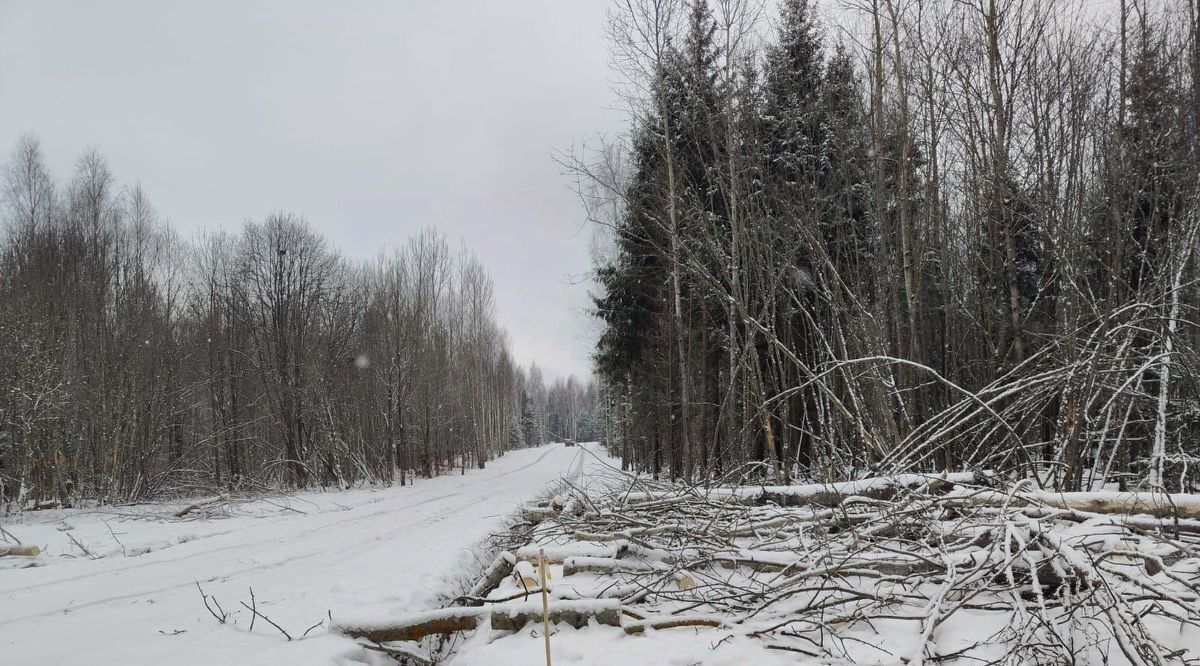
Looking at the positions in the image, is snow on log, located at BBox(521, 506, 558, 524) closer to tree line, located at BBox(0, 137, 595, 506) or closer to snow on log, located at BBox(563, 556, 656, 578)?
snow on log, located at BBox(563, 556, 656, 578)

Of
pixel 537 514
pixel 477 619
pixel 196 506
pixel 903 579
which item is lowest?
pixel 196 506

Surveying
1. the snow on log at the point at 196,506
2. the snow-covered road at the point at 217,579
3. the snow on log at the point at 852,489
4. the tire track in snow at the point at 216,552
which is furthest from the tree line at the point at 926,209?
the snow on log at the point at 196,506

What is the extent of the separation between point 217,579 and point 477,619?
4.40 m

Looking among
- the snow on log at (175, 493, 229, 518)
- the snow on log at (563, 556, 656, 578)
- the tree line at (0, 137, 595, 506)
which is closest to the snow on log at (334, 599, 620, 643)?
the snow on log at (563, 556, 656, 578)

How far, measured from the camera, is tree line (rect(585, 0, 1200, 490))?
6.62 m

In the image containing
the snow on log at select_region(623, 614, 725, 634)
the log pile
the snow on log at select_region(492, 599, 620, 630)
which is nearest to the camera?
the log pile

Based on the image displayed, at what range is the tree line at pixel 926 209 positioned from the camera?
21.7 feet

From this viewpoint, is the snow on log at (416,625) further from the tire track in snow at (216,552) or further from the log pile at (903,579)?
the tire track in snow at (216,552)

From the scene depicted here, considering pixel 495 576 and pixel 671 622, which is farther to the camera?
pixel 495 576

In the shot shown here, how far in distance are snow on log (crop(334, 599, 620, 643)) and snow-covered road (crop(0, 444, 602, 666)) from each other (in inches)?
7.1

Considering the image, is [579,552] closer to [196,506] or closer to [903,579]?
[903,579]

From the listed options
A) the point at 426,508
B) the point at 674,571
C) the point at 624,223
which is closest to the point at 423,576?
the point at 674,571

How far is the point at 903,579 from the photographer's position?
3754 mm

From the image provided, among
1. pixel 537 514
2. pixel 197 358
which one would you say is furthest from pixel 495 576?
pixel 197 358
